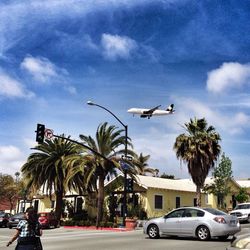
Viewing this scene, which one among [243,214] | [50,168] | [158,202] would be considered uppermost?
[50,168]

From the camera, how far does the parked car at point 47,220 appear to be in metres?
32.6

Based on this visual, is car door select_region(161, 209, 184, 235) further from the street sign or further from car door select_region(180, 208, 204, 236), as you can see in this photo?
the street sign

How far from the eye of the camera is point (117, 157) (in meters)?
33.4

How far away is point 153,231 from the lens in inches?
737

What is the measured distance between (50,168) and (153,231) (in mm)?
20211

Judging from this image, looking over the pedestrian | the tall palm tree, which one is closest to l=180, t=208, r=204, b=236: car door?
the pedestrian

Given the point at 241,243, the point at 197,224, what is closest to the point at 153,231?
the point at 197,224

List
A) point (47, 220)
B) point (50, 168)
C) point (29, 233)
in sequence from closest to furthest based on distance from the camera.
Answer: point (29, 233)
point (47, 220)
point (50, 168)

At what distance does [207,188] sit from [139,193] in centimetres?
944

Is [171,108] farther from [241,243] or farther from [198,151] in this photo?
[241,243]

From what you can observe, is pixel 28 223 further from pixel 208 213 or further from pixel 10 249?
pixel 208 213

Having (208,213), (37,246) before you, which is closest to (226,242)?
(208,213)

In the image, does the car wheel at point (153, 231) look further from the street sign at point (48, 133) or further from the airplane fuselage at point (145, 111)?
the airplane fuselage at point (145, 111)

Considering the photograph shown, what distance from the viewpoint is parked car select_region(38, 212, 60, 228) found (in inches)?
1283
